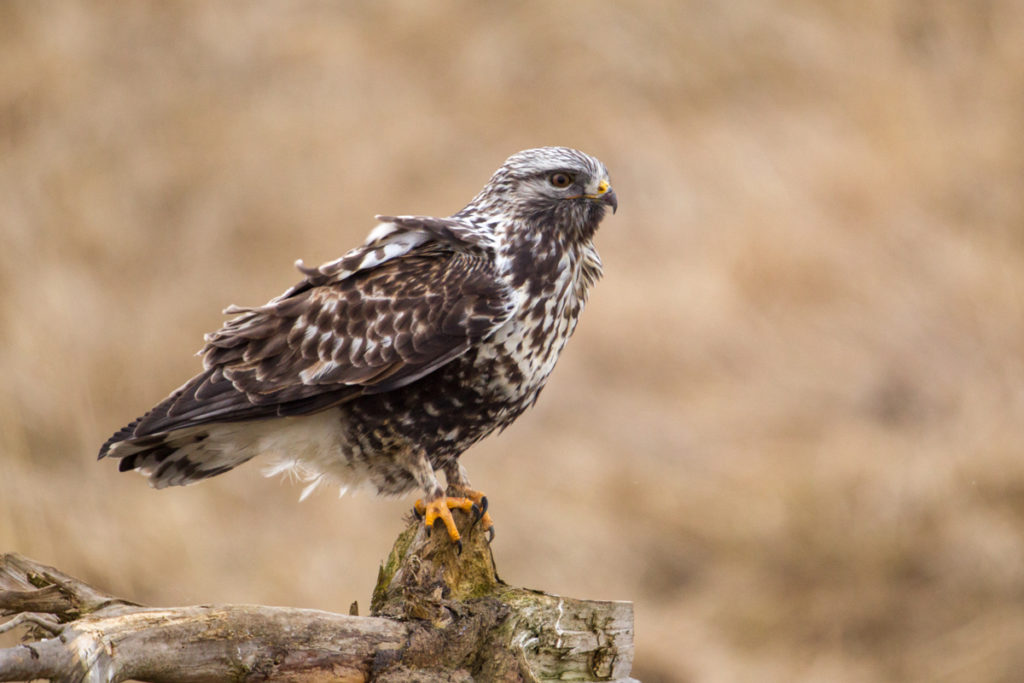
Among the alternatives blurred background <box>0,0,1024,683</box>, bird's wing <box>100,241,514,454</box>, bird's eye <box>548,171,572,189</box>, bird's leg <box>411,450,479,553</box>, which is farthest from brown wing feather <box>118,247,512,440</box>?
blurred background <box>0,0,1024,683</box>

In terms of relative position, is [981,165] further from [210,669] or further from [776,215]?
[210,669]

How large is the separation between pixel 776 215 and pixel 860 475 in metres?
1.73

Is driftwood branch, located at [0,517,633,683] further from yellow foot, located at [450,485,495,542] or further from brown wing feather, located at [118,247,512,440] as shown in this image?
brown wing feather, located at [118,247,512,440]

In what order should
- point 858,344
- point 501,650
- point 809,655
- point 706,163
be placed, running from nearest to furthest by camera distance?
1. point 501,650
2. point 809,655
3. point 858,344
4. point 706,163

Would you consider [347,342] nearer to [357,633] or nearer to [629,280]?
[357,633]

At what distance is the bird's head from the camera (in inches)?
137

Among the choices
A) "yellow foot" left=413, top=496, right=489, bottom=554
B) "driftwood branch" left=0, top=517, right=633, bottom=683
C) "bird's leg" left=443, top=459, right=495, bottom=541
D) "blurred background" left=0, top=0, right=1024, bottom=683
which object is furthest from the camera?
"blurred background" left=0, top=0, right=1024, bottom=683

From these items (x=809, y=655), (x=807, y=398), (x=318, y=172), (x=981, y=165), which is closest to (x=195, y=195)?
(x=318, y=172)

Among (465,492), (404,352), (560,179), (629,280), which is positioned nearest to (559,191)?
(560,179)

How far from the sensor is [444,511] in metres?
3.19

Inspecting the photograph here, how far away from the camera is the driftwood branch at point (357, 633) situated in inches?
94.0

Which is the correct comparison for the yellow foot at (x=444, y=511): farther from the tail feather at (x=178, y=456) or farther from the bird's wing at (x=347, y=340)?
the tail feather at (x=178, y=456)

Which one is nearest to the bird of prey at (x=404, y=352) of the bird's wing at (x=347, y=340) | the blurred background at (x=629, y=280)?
the bird's wing at (x=347, y=340)

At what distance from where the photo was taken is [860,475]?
646 cm
